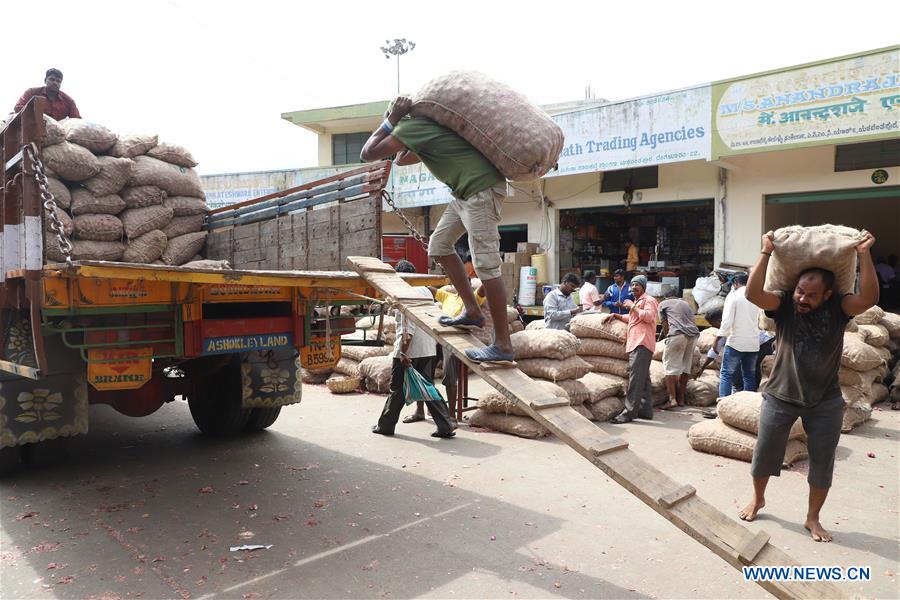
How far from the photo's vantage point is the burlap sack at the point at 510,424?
21.2 feet

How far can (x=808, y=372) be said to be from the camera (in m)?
4.00

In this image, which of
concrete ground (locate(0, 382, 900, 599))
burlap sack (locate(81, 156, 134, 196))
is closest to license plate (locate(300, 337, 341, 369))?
concrete ground (locate(0, 382, 900, 599))

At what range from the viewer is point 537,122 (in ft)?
10.9

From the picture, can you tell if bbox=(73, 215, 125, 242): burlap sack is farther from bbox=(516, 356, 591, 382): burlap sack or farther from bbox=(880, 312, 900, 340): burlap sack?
bbox=(880, 312, 900, 340): burlap sack

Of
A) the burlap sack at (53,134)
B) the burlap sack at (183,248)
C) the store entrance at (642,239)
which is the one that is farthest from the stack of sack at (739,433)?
the store entrance at (642,239)

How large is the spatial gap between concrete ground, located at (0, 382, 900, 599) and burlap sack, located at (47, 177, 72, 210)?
2255 millimetres

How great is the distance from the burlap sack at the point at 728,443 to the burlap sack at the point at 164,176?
18.8 ft

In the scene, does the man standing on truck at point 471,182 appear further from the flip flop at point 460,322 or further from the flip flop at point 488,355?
the flip flop at point 460,322

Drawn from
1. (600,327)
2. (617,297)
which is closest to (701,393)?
(600,327)

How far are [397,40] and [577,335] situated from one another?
1830 cm

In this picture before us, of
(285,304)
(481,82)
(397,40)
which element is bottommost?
(285,304)

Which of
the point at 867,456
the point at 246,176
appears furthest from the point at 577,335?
the point at 246,176

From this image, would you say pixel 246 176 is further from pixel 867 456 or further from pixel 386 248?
pixel 867 456

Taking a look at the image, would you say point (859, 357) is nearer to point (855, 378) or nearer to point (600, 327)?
point (855, 378)
